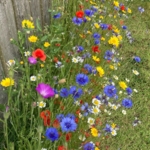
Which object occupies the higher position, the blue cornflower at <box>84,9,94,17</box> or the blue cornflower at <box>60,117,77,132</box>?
the blue cornflower at <box>84,9,94,17</box>

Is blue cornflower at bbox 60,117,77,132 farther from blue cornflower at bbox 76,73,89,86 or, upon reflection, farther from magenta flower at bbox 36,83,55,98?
blue cornflower at bbox 76,73,89,86

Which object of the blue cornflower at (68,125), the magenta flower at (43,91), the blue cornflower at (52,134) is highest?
the magenta flower at (43,91)

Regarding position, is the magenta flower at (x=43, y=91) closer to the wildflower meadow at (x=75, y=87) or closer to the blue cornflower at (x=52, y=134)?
the wildflower meadow at (x=75, y=87)

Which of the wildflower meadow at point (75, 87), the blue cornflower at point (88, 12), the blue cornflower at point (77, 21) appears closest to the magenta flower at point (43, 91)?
the wildflower meadow at point (75, 87)

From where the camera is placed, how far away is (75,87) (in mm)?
1698

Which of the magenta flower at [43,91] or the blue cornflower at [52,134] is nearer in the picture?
the magenta flower at [43,91]

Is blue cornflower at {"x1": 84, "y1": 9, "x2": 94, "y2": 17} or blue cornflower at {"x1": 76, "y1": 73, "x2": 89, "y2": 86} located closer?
blue cornflower at {"x1": 76, "y1": 73, "x2": 89, "y2": 86}

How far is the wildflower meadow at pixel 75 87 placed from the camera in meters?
1.60

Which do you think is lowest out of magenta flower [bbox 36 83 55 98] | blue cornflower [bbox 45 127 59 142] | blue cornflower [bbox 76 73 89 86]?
blue cornflower [bbox 45 127 59 142]

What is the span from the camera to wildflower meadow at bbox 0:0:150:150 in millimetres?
1604

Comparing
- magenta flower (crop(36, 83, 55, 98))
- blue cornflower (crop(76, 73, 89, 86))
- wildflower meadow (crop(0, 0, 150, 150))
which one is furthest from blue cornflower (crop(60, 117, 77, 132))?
blue cornflower (crop(76, 73, 89, 86))

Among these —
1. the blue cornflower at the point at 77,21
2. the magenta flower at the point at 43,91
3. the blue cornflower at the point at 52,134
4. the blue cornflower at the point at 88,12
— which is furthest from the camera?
the blue cornflower at the point at 88,12

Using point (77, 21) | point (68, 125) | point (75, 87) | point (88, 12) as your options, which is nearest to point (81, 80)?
point (75, 87)

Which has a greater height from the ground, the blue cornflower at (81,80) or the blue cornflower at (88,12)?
the blue cornflower at (88,12)
